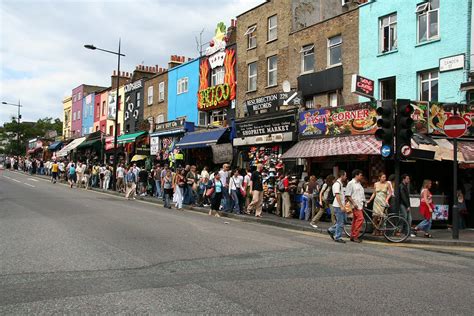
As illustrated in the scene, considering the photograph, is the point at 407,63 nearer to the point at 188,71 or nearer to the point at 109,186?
the point at 188,71

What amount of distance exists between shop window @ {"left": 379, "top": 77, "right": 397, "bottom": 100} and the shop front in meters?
3.78

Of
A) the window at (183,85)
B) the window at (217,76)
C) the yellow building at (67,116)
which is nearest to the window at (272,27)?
the window at (217,76)

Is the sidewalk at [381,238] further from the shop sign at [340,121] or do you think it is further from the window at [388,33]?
the window at [388,33]

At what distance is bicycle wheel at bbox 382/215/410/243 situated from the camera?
1173 centimetres

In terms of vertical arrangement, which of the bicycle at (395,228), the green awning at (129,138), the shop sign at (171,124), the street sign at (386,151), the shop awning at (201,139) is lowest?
the bicycle at (395,228)

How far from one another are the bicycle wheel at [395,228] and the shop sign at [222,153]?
510 inches

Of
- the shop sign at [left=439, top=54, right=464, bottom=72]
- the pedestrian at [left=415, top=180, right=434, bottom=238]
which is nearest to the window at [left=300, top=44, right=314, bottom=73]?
the shop sign at [left=439, top=54, right=464, bottom=72]

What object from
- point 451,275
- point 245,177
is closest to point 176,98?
point 245,177

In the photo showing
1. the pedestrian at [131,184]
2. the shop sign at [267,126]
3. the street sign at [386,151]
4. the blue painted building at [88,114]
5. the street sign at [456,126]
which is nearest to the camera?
the street sign at [456,126]

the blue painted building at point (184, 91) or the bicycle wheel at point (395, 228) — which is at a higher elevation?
the blue painted building at point (184, 91)

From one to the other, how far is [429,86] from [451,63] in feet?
4.27

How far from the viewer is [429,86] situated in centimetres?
1789

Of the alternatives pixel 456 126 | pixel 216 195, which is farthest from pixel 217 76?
pixel 456 126

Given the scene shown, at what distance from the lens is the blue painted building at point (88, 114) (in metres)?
47.6
